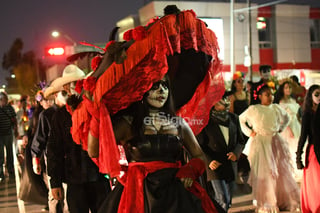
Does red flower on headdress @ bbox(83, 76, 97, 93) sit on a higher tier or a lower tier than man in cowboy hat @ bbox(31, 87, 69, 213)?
higher

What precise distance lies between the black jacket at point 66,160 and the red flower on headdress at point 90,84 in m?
1.59

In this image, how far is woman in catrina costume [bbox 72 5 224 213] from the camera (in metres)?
3.59

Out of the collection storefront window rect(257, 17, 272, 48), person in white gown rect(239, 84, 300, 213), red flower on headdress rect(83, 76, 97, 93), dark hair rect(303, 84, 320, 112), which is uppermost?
storefront window rect(257, 17, 272, 48)

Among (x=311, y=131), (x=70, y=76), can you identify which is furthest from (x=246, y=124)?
(x=70, y=76)

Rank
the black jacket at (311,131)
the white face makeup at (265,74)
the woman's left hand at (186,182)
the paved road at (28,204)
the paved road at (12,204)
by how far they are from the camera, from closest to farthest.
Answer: the woman's left hand at (186,182), the black jacket at (311,131), the paved road at (28,204), the paved road at (12,204), the white face makeup at (265,74)

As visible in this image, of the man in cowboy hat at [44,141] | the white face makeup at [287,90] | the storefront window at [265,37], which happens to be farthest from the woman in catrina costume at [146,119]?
the storefront window at [265,37]

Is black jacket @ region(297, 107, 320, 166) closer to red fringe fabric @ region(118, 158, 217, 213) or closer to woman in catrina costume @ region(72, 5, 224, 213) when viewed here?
woman in catrina costume @ region(72, 5, 224, 213)

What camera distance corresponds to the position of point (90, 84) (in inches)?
141

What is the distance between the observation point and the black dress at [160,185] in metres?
3.67

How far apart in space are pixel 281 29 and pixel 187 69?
35909mm

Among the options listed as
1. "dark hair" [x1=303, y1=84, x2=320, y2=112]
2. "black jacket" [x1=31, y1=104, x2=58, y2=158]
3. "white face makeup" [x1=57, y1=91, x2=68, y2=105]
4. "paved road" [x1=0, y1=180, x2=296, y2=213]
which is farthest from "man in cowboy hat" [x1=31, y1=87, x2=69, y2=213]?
"dark hair" [x1=303, y1=84, x2=320, y2=112]

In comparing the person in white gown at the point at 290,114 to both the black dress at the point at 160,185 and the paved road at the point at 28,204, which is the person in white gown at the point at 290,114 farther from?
the black dress at the point at 160,185

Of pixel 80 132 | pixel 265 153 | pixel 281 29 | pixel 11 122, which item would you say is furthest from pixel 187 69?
pixel 281 29

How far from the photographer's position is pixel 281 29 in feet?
126
